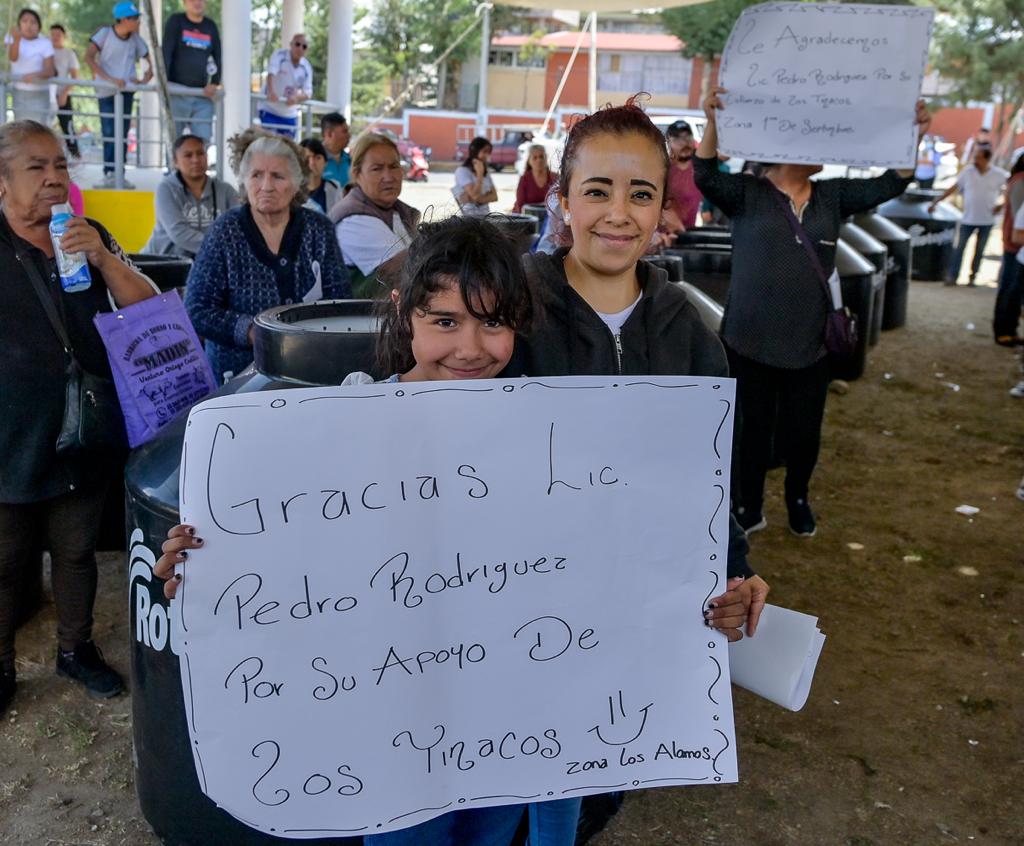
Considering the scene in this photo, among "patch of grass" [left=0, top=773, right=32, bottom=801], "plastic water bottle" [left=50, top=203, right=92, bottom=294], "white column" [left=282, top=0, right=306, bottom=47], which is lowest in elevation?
"patch of grass" [left=0, top=773, right=32, bottom=801]

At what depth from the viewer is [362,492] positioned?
65.3 inches

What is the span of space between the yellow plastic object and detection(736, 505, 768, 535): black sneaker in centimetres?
565

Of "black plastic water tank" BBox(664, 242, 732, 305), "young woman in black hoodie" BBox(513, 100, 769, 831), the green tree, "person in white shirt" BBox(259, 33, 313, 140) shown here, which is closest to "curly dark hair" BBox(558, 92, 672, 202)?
"young woman in black hoodie" BBox(513, 100, 769, 831)

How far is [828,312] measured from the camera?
461cm

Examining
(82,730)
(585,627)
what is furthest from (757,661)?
(82,730)

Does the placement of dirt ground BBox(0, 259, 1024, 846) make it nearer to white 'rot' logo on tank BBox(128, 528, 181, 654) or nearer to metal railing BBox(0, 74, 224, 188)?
white 'rot' logo on tank BBox(128, 528, 181, 654)

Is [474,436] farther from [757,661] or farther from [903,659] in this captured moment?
[903,659]

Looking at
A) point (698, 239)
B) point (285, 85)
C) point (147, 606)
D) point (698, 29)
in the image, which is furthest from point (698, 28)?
point (147, 606)

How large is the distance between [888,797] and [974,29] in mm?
35753

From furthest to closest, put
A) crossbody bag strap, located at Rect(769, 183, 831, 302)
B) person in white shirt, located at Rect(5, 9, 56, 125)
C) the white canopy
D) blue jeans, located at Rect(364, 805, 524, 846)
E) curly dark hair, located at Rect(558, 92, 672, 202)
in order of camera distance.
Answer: person in white shirt, located at Rect(5, 9, 56, 125), the white canopy, crossbody bag strap, located at Rect(769, 183, 831, 302), curly dark hair, located at Rect(558, 92, 672, 202), blue jeans, located at Rect(364, 805, 524, 846)

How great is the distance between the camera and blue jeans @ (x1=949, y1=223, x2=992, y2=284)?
45.8 feet

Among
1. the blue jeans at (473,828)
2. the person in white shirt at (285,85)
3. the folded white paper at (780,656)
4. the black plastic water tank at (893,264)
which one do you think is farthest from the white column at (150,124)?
the folded white paper at (780,656)

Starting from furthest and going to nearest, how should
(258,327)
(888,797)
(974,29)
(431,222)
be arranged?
1. (974,29)
2. (888,797)
3. (258,327)
4. (431,222)

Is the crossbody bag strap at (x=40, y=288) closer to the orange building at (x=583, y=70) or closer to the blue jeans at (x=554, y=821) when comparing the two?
the blue jeans at (x=554, y=821)
